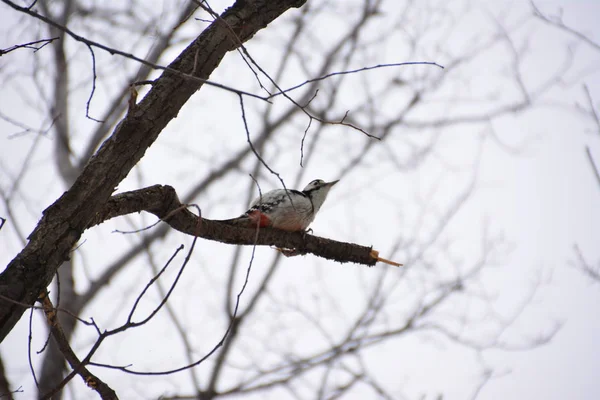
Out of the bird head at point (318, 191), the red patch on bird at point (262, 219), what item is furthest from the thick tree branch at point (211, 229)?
the bird head at point (318, 191)

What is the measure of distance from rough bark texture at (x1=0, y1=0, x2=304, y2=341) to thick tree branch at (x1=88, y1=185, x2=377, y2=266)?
0.58 feet

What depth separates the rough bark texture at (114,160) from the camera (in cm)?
208

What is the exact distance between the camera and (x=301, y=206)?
444cm

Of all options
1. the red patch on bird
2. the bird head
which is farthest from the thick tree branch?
the bird head

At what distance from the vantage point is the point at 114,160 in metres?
2.36

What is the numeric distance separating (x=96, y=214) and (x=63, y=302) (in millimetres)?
6562

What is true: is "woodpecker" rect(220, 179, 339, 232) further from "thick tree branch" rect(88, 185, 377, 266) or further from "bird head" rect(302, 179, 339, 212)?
"thick tree branch" rect(88, 185, 377, 266)

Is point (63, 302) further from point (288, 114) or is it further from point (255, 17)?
point (255, 17)

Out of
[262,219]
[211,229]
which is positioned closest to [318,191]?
[262,219]

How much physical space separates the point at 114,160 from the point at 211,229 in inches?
34.2

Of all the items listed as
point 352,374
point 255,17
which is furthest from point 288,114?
point 255,17

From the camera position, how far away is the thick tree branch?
103 inches

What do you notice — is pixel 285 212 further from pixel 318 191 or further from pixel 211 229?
pixel 211 229

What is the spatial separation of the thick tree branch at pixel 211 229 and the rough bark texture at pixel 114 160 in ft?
0.58
